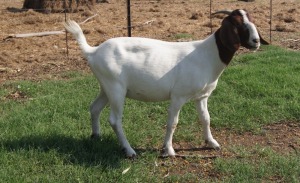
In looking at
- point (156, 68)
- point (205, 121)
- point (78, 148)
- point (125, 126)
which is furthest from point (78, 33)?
point (205, 121)

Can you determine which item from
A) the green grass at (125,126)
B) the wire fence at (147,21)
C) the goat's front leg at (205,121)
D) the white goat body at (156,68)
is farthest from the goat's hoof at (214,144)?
the wire fence at (147,21)

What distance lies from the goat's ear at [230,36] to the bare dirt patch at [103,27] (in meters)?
4.46

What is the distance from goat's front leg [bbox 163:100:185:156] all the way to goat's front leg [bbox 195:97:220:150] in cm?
39

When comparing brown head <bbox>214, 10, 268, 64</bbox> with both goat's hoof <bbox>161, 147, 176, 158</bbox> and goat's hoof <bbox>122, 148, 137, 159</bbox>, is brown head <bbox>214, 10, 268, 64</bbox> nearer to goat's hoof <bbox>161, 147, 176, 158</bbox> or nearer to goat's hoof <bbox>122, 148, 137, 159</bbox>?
goat's hoof <bbox>161, 147, 176, 158</bbox>

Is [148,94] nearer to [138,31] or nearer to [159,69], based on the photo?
[159,69]

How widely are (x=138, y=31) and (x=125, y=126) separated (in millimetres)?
7104

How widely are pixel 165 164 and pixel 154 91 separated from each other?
28.6 inches

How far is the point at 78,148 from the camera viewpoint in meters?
4.88

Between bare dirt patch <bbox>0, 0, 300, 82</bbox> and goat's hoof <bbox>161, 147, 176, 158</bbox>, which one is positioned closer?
goat's hoof <bbox>161, 147, 176, 158</bbox>

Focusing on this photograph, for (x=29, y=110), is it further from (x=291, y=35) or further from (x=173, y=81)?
(x=291, y=35)

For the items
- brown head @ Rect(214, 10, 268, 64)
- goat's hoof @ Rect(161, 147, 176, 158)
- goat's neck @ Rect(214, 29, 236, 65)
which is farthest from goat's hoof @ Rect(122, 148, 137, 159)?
brown head @ Rect(214, 10, 268, 64)

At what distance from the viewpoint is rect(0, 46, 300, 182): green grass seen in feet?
14.4

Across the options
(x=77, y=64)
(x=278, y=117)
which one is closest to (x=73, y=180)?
(x=278, y=117)

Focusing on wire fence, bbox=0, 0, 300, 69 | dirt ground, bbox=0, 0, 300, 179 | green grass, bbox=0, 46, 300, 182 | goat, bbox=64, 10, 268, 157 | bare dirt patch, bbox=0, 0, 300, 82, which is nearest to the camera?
green grass, bbox=0, 46, 300, 182
